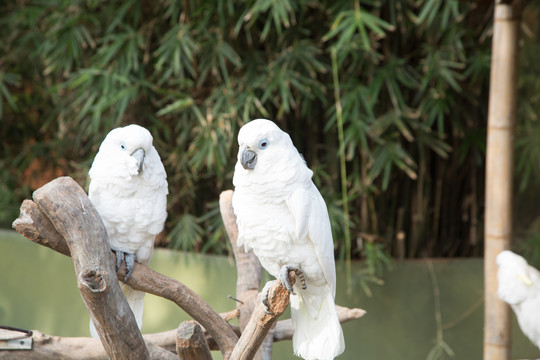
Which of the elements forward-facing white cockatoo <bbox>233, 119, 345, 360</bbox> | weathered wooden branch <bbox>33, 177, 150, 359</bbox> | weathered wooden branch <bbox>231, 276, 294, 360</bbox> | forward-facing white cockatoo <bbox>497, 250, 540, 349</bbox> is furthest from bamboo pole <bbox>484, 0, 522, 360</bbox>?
weathered wooden branch <bbox>33, 177, 150, 359</bbox>

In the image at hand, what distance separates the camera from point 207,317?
4.45ft

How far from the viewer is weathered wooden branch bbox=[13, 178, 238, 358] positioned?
3.81ft

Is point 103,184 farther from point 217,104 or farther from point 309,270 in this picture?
point 217,104

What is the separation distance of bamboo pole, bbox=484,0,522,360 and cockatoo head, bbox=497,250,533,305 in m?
0.06

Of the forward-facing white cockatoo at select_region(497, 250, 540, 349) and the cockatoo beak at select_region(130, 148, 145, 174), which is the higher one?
the cockatoo beak at select_region(130, 148, 145, 174)

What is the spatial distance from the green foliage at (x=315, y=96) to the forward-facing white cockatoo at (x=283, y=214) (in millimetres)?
932

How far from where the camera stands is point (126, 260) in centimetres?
133

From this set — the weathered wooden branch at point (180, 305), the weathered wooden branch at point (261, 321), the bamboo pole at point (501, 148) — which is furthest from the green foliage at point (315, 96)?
the weathered wooden branch at point (261, 321)

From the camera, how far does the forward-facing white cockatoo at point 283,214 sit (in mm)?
1197

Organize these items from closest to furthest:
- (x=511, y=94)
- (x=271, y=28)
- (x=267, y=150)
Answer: (x=267, y=150), (x=511, y=94), (x=271, y=28)

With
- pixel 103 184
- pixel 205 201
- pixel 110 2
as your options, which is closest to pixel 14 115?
pixel 110 2

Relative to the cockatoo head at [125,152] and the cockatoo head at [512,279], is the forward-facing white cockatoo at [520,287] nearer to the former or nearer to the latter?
the cockatoo head at [512,279]

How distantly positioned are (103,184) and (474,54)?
165 centimetres

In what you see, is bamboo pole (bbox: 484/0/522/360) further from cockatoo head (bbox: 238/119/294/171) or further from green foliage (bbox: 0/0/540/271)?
cockatoo head (bbox: 238/119/294/171)
